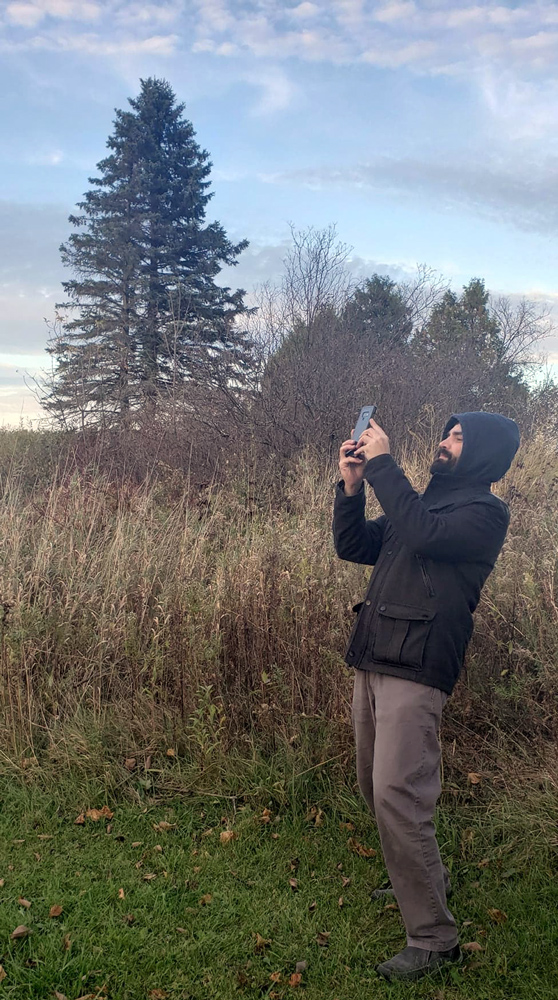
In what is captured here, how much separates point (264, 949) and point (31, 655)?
2.34m

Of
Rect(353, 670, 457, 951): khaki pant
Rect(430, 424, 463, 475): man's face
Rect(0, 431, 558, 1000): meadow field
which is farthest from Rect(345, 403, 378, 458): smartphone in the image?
Rect(0, 431, 558, 1000): meadow field

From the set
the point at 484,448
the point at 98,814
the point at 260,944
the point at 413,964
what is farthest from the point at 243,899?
the point at 484,448

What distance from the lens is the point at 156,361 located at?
20781 millimetres

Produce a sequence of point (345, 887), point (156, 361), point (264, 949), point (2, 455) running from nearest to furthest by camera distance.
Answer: point (264, 949), point (345, 887), point (2, 455), point (156, 361)

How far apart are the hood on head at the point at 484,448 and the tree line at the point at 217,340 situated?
27.4 ft

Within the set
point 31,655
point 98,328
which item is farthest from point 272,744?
point 98,328

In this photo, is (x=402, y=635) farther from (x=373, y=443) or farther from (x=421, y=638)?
(x=373, y=443)

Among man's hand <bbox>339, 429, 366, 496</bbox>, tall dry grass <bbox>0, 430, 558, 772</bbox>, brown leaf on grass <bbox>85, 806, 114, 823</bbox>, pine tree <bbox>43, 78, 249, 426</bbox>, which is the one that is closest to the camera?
man's hand <bbox>339, 429, 366, 496</bbox>

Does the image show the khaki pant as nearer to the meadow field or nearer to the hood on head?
the meadow field

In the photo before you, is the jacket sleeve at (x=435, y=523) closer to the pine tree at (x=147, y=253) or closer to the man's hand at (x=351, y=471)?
the man's hand at (x=351, y=471)

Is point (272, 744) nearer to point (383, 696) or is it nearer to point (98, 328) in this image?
point (383, 696)

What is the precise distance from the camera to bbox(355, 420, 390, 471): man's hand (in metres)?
2.73

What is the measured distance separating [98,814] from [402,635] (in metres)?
2.19

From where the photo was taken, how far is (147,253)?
22.9 meters
